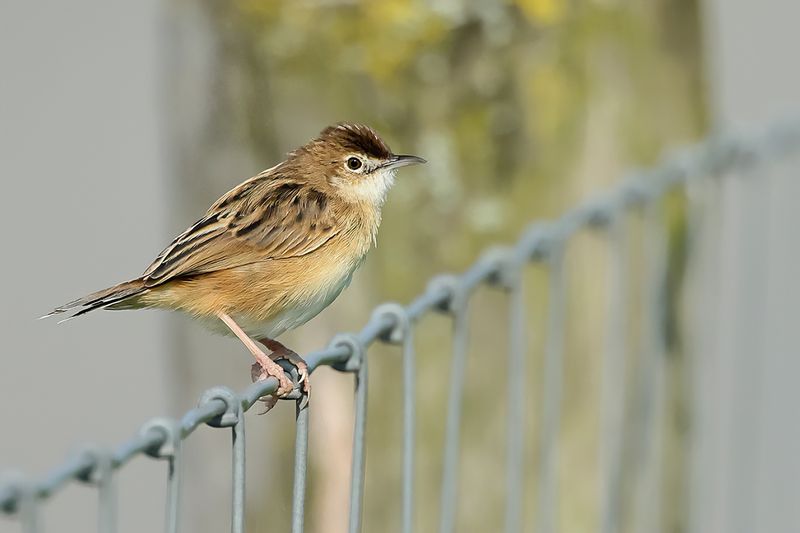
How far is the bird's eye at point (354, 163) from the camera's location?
14.3 ft

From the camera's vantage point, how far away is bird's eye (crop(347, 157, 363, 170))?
4.37m

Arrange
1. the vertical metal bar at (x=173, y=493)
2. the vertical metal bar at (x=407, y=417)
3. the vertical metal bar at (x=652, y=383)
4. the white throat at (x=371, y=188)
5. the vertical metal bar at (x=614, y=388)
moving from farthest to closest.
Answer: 1. the vertical metal bar at (x=652, y=383)
2. the vertical metal bar at (x=614, y=388)
3. the white throat at (x=371, y=188)
4. the vertical metal bar at (x=407, y=417)
5. the vertical metal bar at (x=173, y=493)

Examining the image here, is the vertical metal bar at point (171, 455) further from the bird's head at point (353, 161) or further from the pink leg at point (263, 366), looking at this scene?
the bird's head at point (353, 161)

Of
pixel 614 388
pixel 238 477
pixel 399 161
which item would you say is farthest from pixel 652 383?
pixel 238 477

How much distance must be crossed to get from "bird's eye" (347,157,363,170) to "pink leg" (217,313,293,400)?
762 millimetres

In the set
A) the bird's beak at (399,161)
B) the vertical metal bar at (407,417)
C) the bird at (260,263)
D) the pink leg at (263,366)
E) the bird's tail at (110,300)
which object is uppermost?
the bird's beak at (399,161)

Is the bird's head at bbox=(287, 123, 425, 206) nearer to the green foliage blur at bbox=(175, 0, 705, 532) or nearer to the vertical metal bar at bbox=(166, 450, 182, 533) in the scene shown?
the green foliage blur at bbox=(175, 0, 705, 532)

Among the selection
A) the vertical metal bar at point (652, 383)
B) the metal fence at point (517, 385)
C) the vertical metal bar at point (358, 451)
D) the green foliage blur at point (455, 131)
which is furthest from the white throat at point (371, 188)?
the vertical metal bar at point (358, 451)

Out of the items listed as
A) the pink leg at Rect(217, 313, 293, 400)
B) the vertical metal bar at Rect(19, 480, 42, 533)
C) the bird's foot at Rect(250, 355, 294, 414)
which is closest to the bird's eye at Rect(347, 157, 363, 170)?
the pink leg at Rect(217, 313, 293, 400)

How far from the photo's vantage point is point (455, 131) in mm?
5031

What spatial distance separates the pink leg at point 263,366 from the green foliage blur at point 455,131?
132 centimetres

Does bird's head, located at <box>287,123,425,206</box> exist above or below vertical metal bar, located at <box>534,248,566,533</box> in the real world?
above

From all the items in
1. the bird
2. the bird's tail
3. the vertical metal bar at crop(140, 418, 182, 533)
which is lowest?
the vertical metal bar at crop(140, 418, 182, 533)

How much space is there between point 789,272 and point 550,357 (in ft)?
13.2
